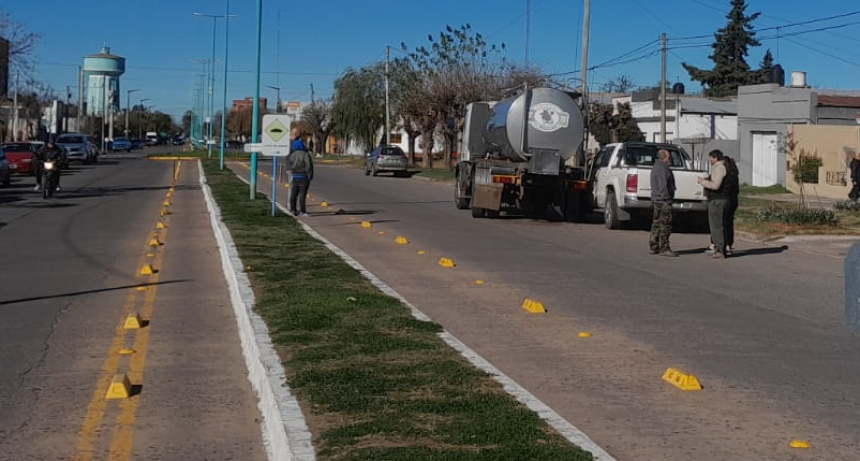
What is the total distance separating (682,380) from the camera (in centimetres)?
767

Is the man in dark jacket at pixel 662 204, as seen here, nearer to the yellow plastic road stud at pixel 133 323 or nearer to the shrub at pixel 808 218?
the shrub at pixel 808 218

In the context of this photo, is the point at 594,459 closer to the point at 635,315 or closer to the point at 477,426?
the point at 477,426

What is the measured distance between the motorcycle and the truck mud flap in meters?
13.0

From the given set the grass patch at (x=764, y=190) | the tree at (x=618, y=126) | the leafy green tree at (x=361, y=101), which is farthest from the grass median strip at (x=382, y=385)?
the leafy green tree at (x=361, y=101)

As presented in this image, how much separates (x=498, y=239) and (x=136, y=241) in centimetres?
663

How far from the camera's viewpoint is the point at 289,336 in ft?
29.0

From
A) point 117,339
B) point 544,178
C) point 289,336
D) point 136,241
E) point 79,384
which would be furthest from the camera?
point 544,178

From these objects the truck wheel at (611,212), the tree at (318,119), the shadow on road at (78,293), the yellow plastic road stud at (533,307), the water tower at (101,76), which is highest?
the water tower at (101,76)

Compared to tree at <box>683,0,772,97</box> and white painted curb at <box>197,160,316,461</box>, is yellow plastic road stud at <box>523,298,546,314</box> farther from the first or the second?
tree at <box>683,0,772,97</box>

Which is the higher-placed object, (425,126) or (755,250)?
(425,126)

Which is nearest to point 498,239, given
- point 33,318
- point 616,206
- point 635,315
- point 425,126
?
point 616,206

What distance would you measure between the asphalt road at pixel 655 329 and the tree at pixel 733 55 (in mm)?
64537

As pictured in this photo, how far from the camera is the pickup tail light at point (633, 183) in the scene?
21.4 meters

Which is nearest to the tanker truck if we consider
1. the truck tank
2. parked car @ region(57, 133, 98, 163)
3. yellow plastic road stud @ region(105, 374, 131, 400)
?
the truck tank
